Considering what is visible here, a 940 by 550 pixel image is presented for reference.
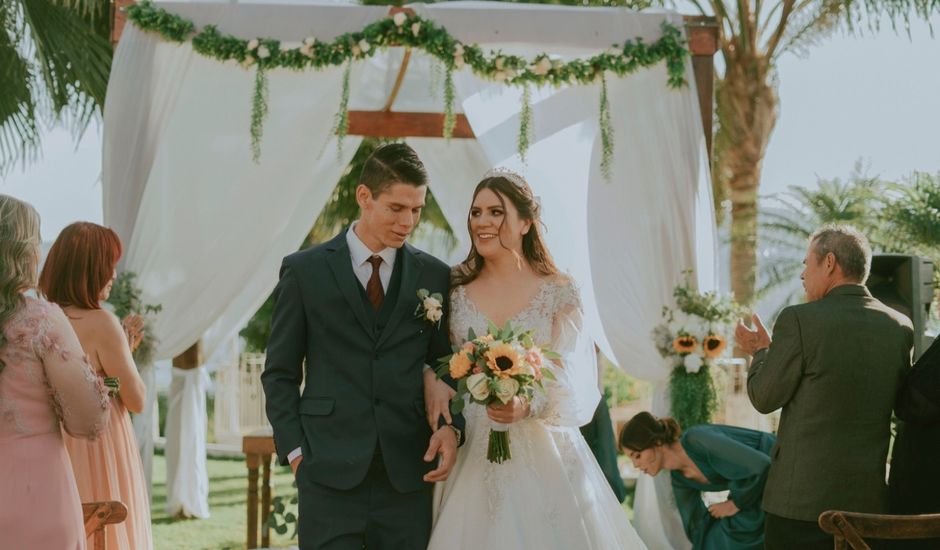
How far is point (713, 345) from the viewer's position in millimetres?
7094

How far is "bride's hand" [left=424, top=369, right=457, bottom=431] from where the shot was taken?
3.47m

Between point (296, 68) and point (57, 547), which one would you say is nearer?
point (57, 547)

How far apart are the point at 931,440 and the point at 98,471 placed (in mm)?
3087

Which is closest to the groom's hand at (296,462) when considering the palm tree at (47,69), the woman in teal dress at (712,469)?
the woman in teal dress at (712,469)

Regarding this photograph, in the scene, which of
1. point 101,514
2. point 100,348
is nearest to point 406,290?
point 101,514

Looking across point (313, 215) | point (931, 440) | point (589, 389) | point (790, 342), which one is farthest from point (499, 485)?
point (313, 215)

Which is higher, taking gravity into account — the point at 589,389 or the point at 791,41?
the point at 791,41

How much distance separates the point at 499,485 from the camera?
3.67 m

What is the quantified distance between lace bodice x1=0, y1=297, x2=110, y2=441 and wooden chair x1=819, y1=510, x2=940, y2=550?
2.09m

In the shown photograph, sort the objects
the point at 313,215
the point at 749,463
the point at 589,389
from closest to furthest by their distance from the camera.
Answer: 1. the point at 589,389
2. the point at 749,463
3. the point at 313,215

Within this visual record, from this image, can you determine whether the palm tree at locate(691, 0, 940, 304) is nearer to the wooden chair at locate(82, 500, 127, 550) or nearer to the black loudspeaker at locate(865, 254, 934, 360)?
the black loudspeaker at locate(865, 254, 934, 360)

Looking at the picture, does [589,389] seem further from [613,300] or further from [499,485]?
[613,300]

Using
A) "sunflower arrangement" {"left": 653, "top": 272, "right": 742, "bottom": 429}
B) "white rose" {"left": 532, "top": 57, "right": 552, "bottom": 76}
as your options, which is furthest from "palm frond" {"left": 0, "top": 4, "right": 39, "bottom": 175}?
"sunflower arrangement" {"left": 653, "top": 272, "right": 742, "bottom": 429}

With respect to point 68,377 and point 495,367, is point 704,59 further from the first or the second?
point 68,377
